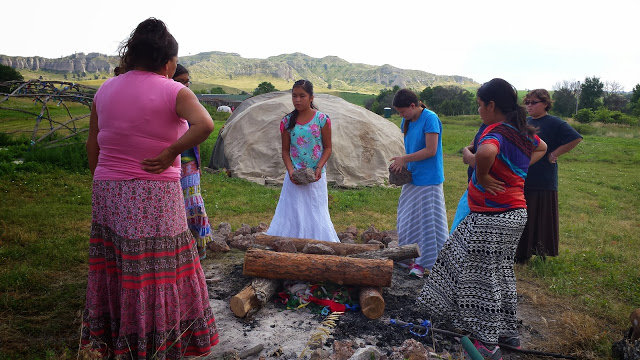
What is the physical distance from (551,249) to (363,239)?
225cm

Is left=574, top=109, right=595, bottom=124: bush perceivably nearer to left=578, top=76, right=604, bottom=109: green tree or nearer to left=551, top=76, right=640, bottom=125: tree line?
left=551, top=76, right=640, bottom=125: tree line

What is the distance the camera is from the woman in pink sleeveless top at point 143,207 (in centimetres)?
214

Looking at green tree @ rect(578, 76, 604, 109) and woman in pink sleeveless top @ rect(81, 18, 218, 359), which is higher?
green tree @ rect(578, 76, 604, 109)

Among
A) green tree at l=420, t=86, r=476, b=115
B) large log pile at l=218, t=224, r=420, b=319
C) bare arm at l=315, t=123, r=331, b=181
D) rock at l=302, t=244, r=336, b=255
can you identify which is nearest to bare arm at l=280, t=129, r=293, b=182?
bare arm at l=315, t=123, r=331, b=181

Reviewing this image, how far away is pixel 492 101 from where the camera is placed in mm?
2764

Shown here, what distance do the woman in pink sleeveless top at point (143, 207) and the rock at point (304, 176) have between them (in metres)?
1.85

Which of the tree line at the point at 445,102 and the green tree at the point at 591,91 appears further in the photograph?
the tree line at the point at 445,102

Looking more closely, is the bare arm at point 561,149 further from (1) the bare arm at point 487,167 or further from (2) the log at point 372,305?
(2) the log at point 372,305

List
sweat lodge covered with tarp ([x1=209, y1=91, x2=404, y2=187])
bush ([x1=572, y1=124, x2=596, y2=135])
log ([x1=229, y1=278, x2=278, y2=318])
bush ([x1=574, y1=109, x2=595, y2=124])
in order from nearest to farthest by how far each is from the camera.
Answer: log ([x1=229, y1=278, x2=278, y2=318]), sweat lodge covered with tarp ([x1=209, y1=91, x2=404, y2=187]), bush ([x1=572, y1=124, x2=596, y2=135]), bush ([x1=574, y1=109, x2=595, y2=124])

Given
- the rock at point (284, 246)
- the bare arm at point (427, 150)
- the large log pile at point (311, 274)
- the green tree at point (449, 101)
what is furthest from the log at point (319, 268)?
the green tree at point (449, 101)

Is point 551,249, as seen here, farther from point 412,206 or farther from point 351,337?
point 351,337

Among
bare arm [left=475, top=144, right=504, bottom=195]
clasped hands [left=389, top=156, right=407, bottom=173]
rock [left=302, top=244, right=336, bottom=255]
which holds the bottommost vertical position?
rock [left=302, top=244, right=336, bottom=255]

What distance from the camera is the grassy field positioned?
3.15m

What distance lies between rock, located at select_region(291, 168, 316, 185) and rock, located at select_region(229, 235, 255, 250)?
3.54ft
